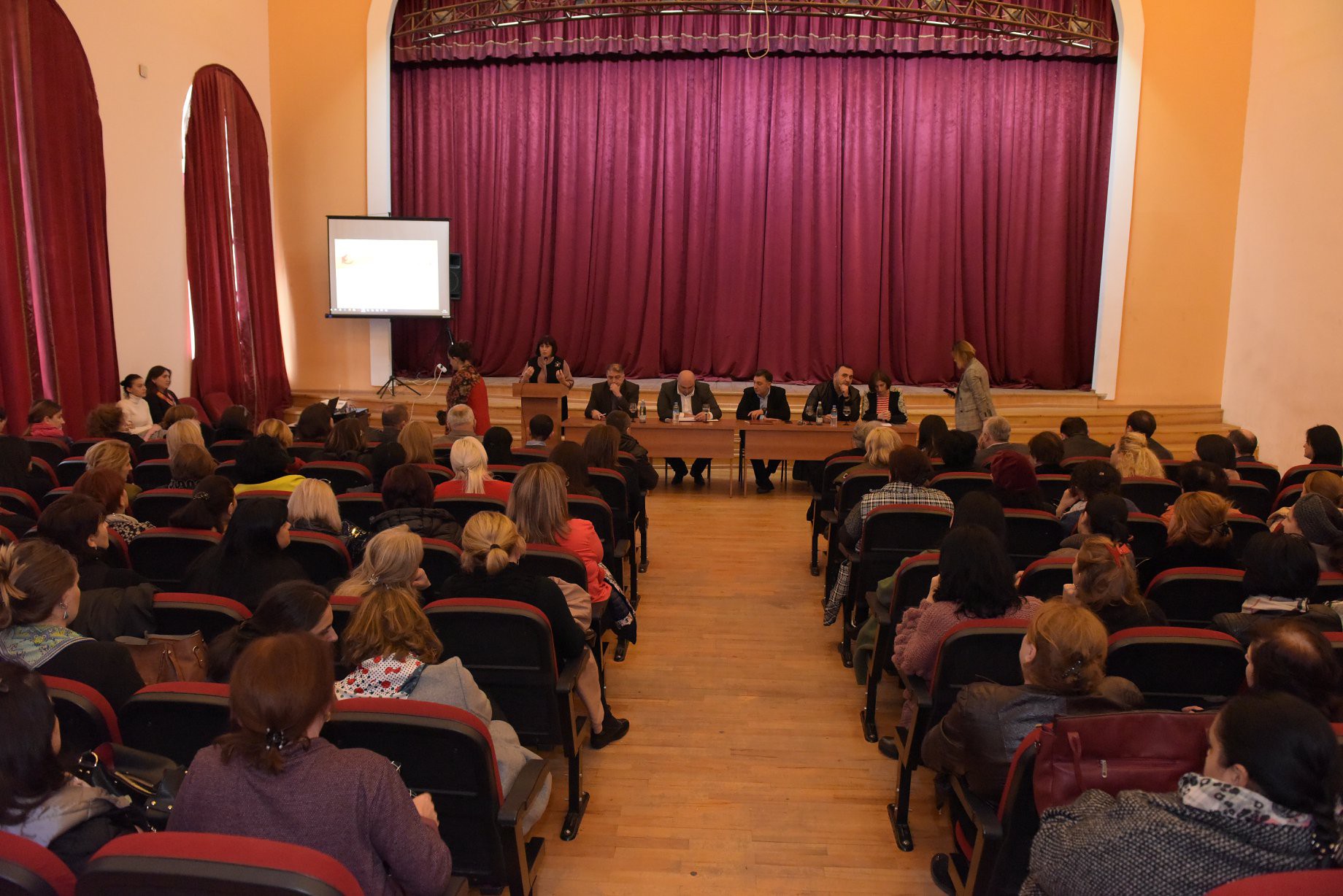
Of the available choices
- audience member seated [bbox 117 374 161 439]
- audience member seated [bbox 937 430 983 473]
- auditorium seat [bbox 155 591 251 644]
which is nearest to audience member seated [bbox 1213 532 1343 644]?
audience member seated [bbox 937 430 983 473]

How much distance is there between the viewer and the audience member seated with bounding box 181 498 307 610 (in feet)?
9.88

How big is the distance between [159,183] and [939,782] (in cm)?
854

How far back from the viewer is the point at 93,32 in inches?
303

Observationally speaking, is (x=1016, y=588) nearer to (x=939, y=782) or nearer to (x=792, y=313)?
(x=939, y=782)

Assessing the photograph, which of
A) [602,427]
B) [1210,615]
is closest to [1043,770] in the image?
[1210,615]

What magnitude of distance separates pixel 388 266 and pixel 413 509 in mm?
7267

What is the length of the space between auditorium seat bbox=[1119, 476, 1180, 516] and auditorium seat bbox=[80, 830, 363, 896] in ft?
14.6

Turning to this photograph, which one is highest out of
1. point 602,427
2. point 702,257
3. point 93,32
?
point 93,32

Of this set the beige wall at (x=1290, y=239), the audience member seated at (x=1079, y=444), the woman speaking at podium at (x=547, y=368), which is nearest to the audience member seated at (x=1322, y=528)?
the audience member seated at (x=1079, y=444)

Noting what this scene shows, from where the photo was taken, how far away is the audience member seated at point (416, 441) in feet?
16.5

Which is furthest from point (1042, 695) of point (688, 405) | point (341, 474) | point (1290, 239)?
point (1290, 239)

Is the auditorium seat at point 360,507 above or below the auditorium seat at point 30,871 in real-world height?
below

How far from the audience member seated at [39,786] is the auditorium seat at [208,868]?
1.07ft

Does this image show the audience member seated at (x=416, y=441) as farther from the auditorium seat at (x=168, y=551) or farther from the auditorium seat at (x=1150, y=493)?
the auditorium seat at (x=1150, y=493)
